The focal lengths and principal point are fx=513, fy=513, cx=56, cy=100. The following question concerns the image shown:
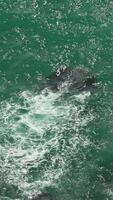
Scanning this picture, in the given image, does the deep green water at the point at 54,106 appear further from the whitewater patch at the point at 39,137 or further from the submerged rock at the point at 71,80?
the submerged rock at the point at 71,80

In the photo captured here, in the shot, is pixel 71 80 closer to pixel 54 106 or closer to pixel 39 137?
pixel 54 106

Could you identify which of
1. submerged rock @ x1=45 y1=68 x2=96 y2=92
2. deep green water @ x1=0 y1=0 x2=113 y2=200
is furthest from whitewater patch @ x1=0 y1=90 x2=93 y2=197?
submerged rock @ x1=45 y1=68 x2=96 y2=92

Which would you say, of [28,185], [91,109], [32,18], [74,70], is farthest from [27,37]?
[28,185]

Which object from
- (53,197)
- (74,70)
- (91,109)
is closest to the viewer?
(53,197)

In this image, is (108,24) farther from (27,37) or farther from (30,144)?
(30,144)

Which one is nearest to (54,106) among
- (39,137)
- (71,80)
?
(71,80)

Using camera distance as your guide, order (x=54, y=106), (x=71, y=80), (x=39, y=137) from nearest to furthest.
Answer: (x=39, y=137) → (x=54, y=106) → (x=71, y=80)

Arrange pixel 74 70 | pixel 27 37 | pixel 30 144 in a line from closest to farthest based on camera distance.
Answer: pixel 30 144 < pixel 74 70 < pixel 27 37

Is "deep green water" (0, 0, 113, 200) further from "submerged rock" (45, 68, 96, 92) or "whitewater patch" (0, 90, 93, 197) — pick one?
"submerged rock" (45, 68, 96, 92)
